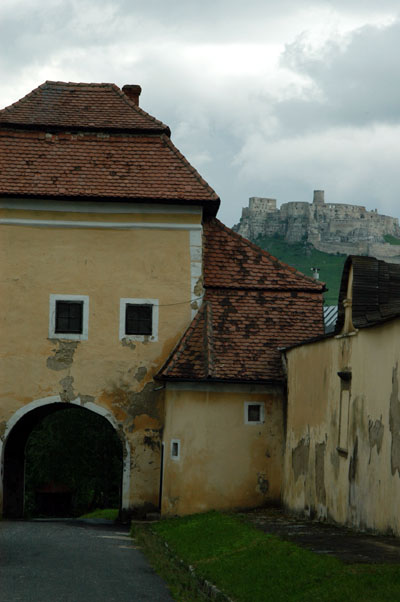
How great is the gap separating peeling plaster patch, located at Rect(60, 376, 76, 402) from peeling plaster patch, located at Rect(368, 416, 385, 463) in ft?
35.5

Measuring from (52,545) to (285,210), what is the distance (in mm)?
172390

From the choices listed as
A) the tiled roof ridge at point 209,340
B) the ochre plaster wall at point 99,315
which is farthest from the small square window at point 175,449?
the tiled roof ridge at point 209,340

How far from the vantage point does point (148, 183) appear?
24969 millimetres

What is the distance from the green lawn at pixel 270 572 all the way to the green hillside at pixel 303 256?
128m

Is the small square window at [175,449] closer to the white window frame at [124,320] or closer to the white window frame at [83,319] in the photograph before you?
the white window frame at [124,320]

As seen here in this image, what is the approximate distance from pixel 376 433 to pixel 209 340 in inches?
370

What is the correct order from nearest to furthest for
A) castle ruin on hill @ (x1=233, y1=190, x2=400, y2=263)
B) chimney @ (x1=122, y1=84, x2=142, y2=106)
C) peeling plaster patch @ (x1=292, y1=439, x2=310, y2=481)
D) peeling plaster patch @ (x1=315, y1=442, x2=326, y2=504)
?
peeling plaster patch @ (x1=315, y1=442, x2=326, y2=504) → peeling plaster patch @ (x1=292, y1=439, x2=310, y2=481) → chimney @ (x1=122, y1=84, x2=142, y2=106) → castle ruin on hill @ (x1=233, y1=190, x2=400, y2=263)

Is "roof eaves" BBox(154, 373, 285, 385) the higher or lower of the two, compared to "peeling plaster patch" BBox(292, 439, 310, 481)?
higher

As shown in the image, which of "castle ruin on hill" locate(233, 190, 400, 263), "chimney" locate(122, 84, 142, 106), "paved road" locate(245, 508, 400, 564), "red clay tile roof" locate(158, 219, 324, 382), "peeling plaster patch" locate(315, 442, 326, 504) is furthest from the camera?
"castle ruin on hill" locate(233, 190, 400, 263)

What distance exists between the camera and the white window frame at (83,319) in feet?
80.8

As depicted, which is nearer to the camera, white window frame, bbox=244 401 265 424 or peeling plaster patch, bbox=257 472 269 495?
peeling plaster patch, bbox=257 472 269 495

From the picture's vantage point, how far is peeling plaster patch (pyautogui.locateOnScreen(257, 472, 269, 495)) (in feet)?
76.3

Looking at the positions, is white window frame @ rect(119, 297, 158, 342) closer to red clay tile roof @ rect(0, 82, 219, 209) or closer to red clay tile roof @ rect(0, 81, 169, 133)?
red clay tile roof @ rect(0, 82, 219, 209)

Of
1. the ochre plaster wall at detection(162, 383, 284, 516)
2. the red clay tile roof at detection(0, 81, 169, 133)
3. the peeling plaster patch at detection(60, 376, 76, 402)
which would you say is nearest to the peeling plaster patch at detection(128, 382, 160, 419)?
the ochre plaster wall at detection(162, 383, 284, 516)
